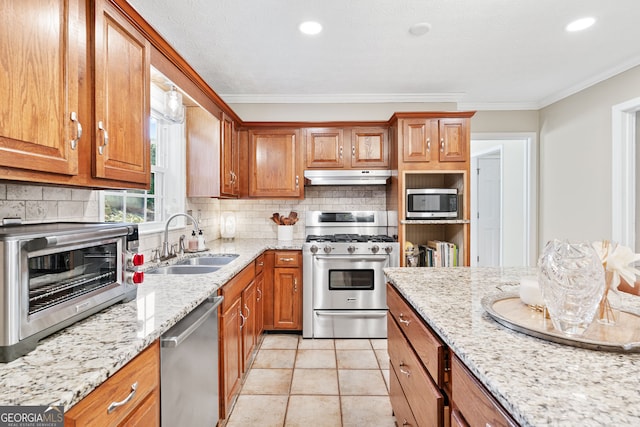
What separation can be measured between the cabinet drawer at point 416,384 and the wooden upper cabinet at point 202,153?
2072mm

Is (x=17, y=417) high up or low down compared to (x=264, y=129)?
down

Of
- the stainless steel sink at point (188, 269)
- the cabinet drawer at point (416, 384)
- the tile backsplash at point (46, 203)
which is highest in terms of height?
the tile backsplash at point (46, 203)

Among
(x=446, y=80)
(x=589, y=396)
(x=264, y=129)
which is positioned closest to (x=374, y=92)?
(x=446, y=80)

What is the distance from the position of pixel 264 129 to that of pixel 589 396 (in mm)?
3513

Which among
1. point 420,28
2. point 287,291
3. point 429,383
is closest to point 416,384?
point 429,383

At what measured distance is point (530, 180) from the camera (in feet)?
13.8

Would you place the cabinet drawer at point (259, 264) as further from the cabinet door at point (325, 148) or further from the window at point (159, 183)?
the cabinet door at point (325, 148)

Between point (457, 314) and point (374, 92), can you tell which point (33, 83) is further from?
point (374, 92)

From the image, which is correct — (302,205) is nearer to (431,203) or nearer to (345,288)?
(345,288)

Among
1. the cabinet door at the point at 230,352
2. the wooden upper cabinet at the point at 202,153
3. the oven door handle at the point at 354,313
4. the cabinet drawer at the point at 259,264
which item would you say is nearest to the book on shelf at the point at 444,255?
the oven door handle at the point at 354,313

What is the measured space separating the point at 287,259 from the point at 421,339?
7.19 ft

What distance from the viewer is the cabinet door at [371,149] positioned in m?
3.74

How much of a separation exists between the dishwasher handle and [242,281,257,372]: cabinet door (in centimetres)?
66

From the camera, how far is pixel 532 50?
110 inches
